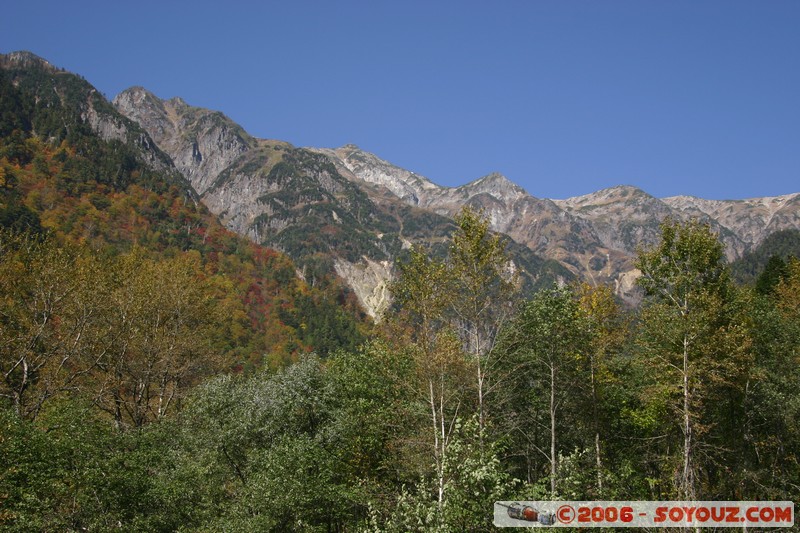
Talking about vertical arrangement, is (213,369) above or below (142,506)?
above

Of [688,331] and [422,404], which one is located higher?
[688,331]

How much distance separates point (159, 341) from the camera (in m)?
44.3

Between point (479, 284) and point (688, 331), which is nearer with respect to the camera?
point (688, 331)

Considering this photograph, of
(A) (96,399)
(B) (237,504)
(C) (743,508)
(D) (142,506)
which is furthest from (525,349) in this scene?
(A) (96,399)

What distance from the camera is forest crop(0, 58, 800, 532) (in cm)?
2227

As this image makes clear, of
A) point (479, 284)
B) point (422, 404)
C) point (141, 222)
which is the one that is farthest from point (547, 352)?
point (141, 222)

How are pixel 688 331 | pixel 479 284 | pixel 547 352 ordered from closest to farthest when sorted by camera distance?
pixel 688 331, pixel 479 284, pixel 547 352

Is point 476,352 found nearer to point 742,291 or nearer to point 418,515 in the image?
point 418,515

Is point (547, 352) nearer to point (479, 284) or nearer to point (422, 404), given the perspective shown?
point (479, 284)

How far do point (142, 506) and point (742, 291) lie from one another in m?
33.1

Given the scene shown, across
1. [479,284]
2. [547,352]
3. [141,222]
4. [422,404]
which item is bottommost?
[422,404]

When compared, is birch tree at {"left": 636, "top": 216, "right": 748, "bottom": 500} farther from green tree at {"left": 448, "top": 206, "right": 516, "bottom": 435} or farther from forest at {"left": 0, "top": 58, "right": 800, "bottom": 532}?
green tree at {"left": 448, "top": 206, "right": 516, "bottom": 435}

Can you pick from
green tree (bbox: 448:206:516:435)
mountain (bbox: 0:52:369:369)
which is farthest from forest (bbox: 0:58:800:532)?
mountain (bbox: 0:52:369:369)

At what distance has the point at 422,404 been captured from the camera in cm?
2928
